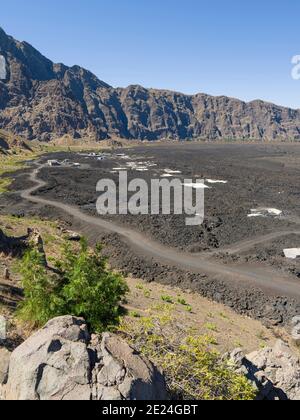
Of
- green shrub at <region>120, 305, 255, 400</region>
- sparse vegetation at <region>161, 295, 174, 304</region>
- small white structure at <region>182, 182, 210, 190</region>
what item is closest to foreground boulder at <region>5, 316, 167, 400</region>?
green shrub at <region>120, 305, 255, 400</region>

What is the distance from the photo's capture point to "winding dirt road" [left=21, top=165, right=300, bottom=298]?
38906mm

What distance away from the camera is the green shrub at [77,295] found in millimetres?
16922

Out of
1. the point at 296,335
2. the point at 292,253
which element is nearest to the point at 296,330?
the point at 296,335

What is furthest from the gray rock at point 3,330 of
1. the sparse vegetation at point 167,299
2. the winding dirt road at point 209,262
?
the winding dirt road at point 209,262

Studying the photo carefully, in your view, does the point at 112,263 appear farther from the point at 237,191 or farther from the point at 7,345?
the point at 237,191

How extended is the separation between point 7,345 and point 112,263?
2903 centimetres

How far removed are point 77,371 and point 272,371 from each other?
11.8m

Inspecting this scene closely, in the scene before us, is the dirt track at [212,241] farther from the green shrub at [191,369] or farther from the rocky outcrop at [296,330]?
the green shrub at [191,369]

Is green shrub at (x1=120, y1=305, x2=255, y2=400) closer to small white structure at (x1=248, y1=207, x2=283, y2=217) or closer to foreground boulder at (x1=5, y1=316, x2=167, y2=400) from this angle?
foreground boulder at (x1=5, y1=316, x2=167, y2=400)

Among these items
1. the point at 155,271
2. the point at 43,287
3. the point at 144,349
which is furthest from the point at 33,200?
the point at 144,349

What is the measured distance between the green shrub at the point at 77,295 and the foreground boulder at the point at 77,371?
5042 mm

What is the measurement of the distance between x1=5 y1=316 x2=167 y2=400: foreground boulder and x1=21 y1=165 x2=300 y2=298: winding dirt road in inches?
1134

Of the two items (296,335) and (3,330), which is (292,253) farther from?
(3,330)

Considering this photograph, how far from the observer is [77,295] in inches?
682
